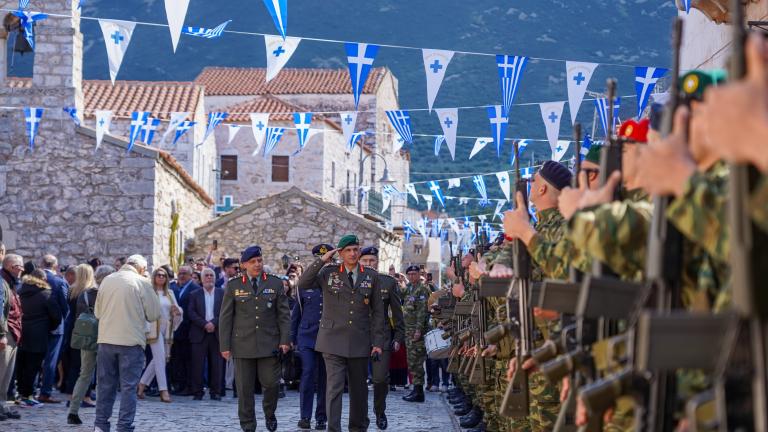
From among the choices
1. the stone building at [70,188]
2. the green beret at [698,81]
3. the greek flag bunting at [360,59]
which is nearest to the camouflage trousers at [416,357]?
the greek flag bunting at [360,59]

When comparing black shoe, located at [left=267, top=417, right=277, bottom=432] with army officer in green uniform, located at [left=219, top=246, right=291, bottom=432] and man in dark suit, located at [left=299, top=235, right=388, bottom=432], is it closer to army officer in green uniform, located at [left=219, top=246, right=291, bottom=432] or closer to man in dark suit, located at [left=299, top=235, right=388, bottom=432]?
army officer in green uniform, located at [left=219, top=246, right=291, bottom=432]

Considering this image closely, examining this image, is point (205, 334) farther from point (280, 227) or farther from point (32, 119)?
point (280, 227)

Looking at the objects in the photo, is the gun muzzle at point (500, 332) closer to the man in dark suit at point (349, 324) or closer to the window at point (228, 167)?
the man in dark suit at point (349, 324)

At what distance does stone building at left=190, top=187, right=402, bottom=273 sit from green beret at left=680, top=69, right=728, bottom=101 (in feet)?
92.6

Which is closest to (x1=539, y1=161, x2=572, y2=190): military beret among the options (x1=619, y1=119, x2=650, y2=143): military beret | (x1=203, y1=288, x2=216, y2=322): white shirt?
(x1=619, y1=119, x2=650, y2=143): military beret

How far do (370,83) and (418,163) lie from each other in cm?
2355

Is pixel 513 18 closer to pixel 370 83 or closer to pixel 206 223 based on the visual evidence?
pixel 370 83

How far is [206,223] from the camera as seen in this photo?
32844mm

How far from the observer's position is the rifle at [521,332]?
616 centimetres

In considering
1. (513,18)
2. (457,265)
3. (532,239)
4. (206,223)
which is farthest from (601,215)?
(513,18)

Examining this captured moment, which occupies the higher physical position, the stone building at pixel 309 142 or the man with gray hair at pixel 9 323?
the stone building at pixel 309 142

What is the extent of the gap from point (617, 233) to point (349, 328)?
6.64m

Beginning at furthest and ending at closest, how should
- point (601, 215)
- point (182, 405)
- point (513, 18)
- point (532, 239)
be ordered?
point (513, 18) < point (182, 405) < point (532, 239) < point (601, 215)

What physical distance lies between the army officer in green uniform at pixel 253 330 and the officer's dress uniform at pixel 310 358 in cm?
107
